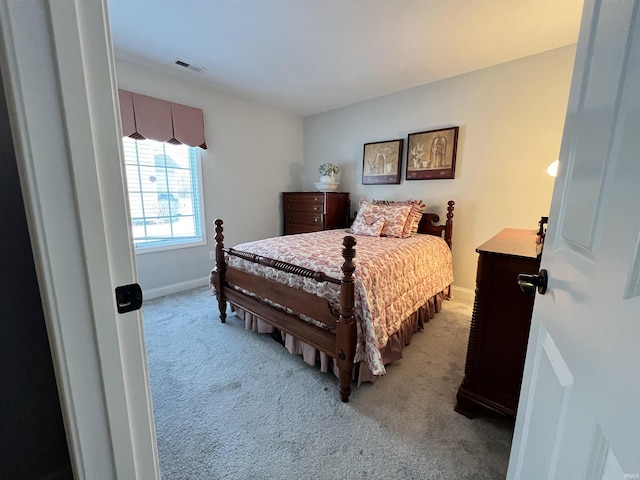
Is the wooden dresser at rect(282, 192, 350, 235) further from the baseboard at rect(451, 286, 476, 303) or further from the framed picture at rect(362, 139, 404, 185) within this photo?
the baseboard at rect(451, 286, 476, 303)

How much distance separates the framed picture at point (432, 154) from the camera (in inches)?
118

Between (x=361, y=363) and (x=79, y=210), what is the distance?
1.63 metres

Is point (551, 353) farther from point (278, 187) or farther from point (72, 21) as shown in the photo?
point (278, 187)

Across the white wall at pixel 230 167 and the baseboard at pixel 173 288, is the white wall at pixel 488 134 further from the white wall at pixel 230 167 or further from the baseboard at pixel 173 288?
the baseboard at pixel 173 288

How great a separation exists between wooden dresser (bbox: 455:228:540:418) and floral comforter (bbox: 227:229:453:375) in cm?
51

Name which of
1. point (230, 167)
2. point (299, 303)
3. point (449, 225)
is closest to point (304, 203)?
point (230, 167)

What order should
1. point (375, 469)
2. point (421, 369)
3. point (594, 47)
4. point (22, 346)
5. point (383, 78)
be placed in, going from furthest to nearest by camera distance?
point (383, 78) < point (421, 369) < point (375, 469) < point (22, 346) < point (594, 47)

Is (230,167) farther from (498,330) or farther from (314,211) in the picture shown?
(498,330)

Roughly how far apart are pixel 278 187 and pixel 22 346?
369 cm

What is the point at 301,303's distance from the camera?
70.4 inches

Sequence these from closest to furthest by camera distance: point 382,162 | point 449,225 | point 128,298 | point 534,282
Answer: point 128,298
point 534,282
point 449,225
point 382,162

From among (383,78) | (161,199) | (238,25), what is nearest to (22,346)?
(238,25)

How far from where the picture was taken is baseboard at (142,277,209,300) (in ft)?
9.96

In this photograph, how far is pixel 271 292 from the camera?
1.99 metres
